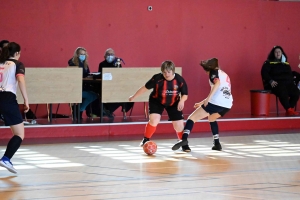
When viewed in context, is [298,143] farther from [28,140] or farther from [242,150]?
[28,140]

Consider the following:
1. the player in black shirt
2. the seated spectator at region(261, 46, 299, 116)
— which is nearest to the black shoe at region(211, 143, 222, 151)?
the player in black shirt

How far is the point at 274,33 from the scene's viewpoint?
549 inches

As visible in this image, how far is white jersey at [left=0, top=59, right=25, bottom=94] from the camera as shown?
688cm

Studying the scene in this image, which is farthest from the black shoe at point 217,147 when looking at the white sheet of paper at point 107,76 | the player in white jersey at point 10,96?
A: the player in white jersey at point 10,96

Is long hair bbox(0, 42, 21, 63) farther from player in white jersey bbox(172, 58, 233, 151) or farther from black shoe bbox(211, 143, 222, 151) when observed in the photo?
black shoe bbox(211, 143, 222, 151)

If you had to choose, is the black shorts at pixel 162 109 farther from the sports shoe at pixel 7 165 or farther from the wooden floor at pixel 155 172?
the sports shoe at pixel 7 165

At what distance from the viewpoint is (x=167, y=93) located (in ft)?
28.2

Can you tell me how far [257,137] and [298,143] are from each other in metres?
0.88

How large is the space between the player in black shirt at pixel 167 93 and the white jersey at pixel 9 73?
6.76 ft

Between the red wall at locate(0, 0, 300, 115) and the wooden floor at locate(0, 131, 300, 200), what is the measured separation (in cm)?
321

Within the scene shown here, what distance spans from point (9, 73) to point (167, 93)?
2462 millimetres

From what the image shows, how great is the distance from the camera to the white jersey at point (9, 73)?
22.6 ft

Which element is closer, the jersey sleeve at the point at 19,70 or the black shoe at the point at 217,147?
the jersey sleeve at the point at 19,70

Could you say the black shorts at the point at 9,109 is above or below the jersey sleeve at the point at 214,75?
below
